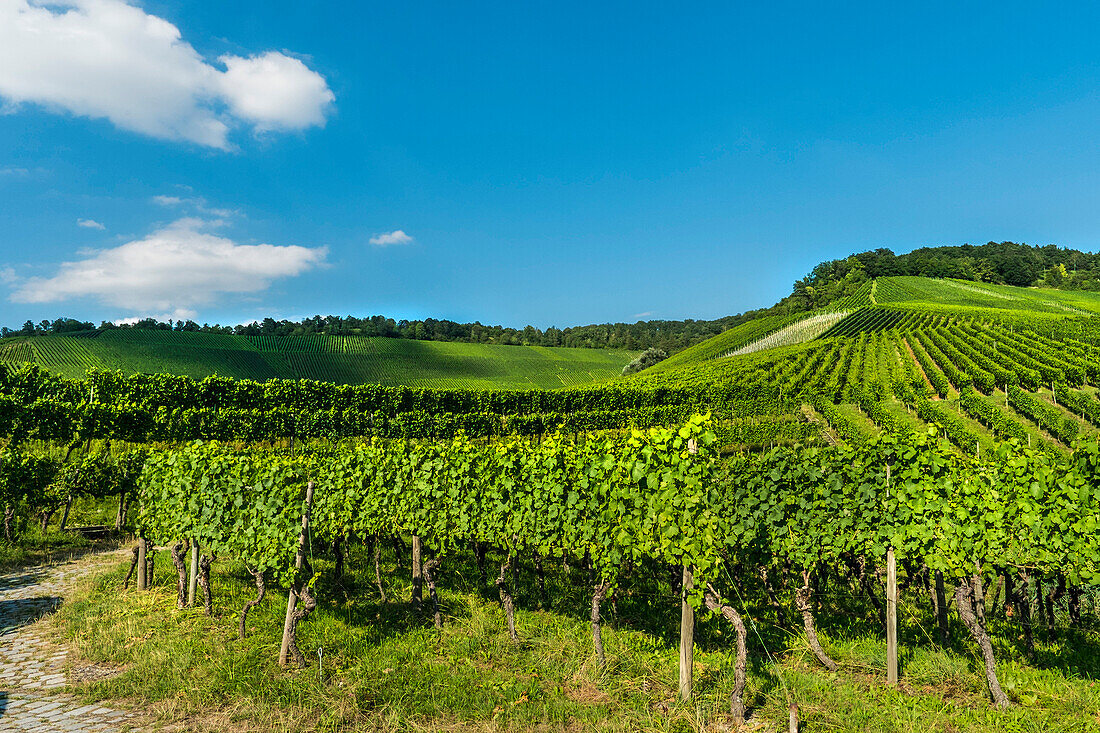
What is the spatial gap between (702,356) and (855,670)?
74.7m

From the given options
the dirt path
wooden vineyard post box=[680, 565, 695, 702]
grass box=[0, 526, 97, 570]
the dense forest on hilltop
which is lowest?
grass box=[0, 526, 97, 570]

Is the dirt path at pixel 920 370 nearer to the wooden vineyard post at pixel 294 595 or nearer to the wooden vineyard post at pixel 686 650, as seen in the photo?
the wooden vineyard post at pixel 686 650

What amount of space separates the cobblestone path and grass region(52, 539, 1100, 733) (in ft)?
1.04

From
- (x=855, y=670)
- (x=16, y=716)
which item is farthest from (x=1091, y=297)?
(x=16, y=716)

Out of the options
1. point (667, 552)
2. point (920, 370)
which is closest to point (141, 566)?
point (667, 552)

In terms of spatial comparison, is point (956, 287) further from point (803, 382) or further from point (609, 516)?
point (609, 516)

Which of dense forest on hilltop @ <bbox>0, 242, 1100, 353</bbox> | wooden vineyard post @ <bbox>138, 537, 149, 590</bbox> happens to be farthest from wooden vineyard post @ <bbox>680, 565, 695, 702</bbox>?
dense forest on hilltop @ <bbox>0, 242, 1100, 353</bbox>

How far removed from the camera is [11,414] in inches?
860

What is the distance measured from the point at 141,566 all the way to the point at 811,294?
138m

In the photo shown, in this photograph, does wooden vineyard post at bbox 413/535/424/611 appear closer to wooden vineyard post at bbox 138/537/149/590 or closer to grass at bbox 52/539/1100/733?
grass at bbox 52/539/1100/733

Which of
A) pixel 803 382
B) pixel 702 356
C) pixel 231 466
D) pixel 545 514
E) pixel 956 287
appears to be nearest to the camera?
pixel 545 514

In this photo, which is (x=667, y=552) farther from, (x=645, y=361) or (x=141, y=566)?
(x=645, y=361)

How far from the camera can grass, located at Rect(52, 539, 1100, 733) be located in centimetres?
600

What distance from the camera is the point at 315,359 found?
267ft
